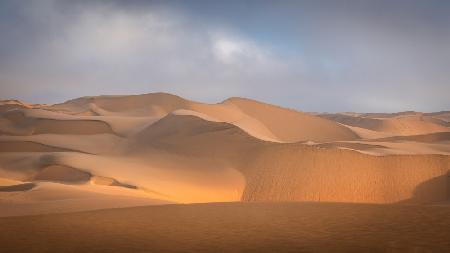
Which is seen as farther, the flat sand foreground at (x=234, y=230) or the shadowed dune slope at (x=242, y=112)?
the shadowed dune slope at (x=242, y=112)

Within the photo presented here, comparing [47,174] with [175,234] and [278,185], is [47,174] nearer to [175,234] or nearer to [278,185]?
[278,185]

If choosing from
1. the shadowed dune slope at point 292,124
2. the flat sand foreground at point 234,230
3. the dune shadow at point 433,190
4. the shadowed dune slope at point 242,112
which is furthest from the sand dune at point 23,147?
the dune shadow at point 433,190

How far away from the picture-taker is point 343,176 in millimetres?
23625

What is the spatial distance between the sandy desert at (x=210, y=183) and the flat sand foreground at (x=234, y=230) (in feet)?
0.09

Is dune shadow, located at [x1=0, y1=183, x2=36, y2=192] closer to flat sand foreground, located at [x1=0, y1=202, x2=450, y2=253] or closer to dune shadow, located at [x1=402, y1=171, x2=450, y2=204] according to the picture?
flat sand foreground, located at [x1=0, y1=202, x2=450, y2=253]

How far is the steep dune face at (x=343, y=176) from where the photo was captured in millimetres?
22641

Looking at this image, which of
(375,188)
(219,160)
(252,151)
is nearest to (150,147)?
(219,160)

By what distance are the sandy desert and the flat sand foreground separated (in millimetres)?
28

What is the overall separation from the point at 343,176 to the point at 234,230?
16.2 m

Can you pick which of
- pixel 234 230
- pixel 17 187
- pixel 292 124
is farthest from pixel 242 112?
pixel 234 230

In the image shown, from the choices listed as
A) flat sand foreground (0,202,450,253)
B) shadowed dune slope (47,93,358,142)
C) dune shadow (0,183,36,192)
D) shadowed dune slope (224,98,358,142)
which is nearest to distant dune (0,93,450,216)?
dune shadow (0,183,36,192)

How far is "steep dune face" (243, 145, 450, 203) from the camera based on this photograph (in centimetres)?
2264

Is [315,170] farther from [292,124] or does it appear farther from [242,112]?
[242,112]

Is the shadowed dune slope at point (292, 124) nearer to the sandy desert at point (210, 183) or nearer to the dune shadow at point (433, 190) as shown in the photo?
the sandy desert at point (210, 183)
